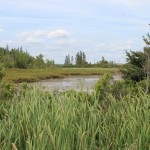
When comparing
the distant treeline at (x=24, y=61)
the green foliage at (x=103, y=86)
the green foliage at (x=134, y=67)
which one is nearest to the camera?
the green foliage at (x=103, y=86)

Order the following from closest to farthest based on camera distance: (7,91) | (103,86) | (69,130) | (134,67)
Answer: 1. (69,130)
2. (7,91)
3. (103,86)
4. (134,67)

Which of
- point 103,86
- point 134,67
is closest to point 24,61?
point 134,67

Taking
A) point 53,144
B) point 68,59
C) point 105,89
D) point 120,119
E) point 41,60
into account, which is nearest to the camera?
point 53,144

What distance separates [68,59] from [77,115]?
114 metres

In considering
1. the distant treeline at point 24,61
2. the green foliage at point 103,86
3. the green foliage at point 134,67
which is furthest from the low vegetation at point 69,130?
the distant treeline at point 24,61

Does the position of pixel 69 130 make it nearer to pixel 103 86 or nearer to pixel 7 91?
pixel 7 91

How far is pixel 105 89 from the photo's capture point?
8.35 m

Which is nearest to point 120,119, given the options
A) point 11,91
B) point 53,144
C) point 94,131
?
point 94,131

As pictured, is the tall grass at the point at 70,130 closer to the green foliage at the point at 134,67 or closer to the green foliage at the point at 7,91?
the green foliage at the point at 7,91

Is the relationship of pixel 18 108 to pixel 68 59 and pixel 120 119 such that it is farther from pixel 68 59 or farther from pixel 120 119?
pixel 68 59

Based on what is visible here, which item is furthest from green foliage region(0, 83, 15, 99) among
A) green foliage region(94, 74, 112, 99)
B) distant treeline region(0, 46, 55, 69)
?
distant treeline region(0, 46, 55, 69)

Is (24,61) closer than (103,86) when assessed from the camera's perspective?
No

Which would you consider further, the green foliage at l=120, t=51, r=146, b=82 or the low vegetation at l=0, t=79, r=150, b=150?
the green foliage at l=120, t=51, r=146, b=82

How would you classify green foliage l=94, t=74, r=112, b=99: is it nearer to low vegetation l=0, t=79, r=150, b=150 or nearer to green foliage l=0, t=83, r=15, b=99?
green foliage l=0, t=83, r=15, b=99
